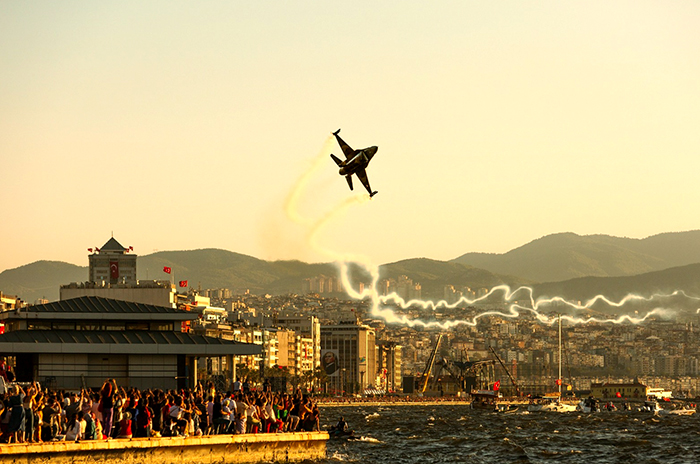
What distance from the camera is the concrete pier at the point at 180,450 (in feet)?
140

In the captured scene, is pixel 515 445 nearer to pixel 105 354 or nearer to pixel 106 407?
pixel 105 354

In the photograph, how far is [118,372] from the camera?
84625mm

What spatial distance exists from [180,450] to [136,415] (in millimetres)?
2433

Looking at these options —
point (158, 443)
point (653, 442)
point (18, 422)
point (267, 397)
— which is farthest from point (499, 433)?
point (18, 422)

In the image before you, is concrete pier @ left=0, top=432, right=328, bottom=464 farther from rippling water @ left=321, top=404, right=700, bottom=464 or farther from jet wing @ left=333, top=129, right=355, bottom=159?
jet wing @ left=333, top=129, right=355, bottom=159

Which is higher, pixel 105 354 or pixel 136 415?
pixel 105 354

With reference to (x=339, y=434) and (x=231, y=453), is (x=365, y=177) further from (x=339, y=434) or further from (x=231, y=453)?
(x=231, y=453)

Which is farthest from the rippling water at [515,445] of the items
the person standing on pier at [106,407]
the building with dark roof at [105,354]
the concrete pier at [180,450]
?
the person standing on pier at [106,407]

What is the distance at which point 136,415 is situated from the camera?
48125 mm

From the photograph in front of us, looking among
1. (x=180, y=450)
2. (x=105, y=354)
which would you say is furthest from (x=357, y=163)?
(x=180, y=450)

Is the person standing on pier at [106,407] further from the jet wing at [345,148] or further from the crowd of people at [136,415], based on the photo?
the jet wing at [345,148]

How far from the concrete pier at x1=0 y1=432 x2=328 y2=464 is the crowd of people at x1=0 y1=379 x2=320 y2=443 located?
0.39 meters

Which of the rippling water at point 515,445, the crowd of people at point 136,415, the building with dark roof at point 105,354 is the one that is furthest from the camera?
the building with dark roof at point 105,354

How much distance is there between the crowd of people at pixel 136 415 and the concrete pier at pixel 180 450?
39 centimetres
